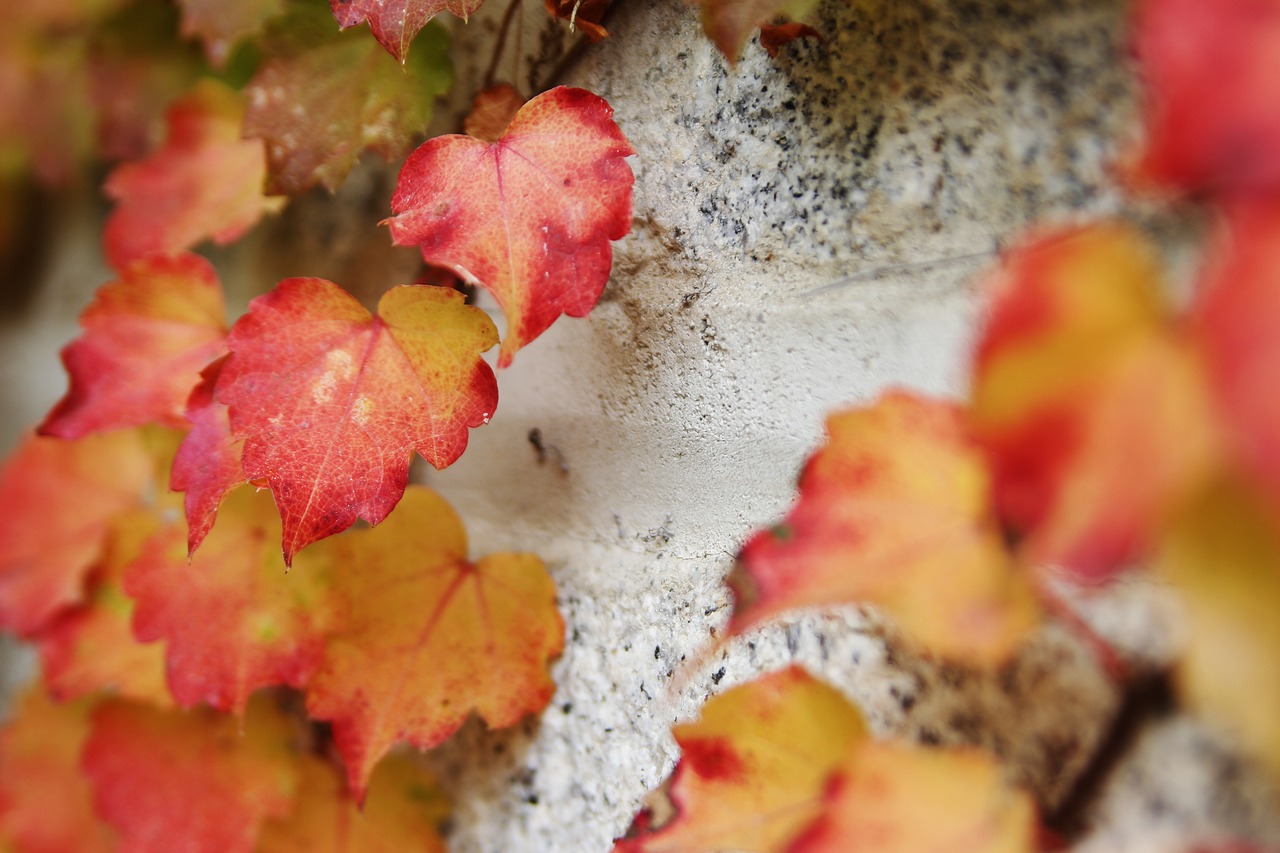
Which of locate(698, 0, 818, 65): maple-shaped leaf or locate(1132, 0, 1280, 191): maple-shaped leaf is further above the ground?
locate(1132, 0, 1280, 191): maple-shaped leaf

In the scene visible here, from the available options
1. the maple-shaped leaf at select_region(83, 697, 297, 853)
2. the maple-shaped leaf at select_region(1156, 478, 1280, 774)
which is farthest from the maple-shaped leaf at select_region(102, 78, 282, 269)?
the maple-shaped leaf at select_region(1156, 478, 1280, 774)

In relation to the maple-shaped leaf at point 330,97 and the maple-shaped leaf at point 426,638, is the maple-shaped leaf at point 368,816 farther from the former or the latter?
the maple-shaped leaf at point 330,97

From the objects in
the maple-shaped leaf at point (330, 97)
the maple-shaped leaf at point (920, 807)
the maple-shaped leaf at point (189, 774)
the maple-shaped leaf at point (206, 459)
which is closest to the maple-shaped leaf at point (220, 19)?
the maple-shaped leaf at point (330, 97)

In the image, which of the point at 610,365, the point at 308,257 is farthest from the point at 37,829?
the point at 610,365

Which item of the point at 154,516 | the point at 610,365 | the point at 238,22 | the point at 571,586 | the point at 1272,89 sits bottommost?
the point at 154,516

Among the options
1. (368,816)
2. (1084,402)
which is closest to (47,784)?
(368,816)

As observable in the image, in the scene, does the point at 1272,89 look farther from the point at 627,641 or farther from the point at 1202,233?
the point at 627,641

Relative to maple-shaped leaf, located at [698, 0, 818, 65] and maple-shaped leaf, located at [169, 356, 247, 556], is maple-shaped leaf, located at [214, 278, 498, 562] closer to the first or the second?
maple-shaped leaf, located at [169, 356, 247, 556]

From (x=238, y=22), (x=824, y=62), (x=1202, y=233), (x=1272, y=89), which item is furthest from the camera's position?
(x=238, y=22)
